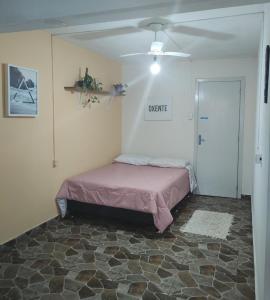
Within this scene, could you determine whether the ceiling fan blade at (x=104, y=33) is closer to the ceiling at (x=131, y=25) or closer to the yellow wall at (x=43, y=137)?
the ceiling at (x=131, y=25)

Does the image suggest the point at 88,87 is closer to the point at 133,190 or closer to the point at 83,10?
the point at 133,190

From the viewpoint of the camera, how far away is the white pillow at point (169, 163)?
193 inches

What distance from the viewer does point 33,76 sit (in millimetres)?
3393

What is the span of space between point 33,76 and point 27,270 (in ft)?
6.85

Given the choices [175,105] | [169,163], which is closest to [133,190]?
[169,163]

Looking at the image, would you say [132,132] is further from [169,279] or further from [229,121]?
[169,279]

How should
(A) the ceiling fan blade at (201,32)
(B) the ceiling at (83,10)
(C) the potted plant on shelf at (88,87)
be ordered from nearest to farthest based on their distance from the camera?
(B) the ceiling at (83,10), (A) the ceiling fan blade at (201,32), (C) the potted plant on shelf at (88,87)

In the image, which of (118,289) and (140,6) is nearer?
(140,6)

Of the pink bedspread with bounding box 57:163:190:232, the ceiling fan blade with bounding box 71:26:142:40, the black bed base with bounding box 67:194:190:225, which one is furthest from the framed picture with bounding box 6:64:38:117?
the black bed base with bounding box 67:194:190:225

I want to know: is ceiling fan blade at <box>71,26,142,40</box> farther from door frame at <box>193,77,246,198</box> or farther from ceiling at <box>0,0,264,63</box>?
door frame at <box>193,77,246,198</box>

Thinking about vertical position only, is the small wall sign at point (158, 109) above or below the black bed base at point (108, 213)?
above

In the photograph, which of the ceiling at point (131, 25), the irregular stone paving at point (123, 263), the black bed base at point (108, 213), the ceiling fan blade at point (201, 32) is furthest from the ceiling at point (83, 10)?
the black bed base at point (108, 213)

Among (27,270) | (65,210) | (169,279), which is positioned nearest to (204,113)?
(65,210)

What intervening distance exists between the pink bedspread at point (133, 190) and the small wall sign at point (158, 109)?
129 cm
